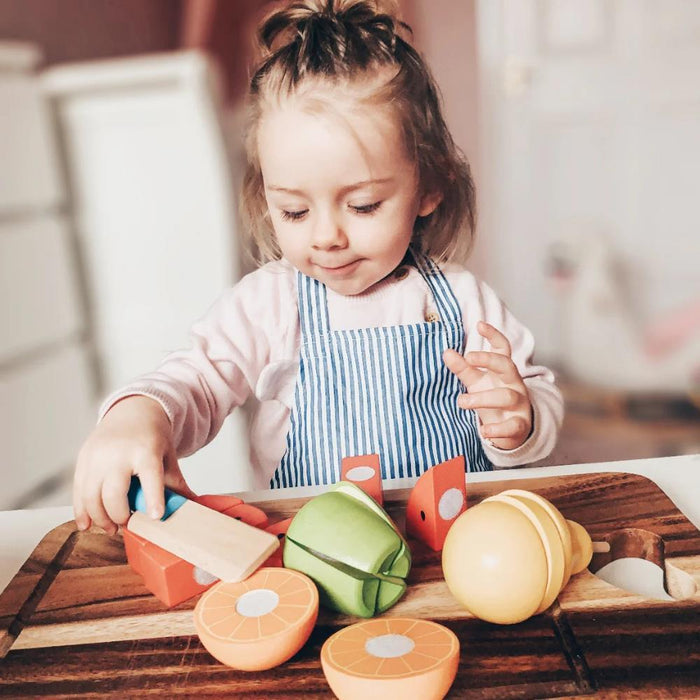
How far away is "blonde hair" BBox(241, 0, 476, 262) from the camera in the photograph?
0.60 metres

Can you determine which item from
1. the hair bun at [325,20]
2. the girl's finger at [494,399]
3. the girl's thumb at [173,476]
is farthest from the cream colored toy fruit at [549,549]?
the hair bun at [325,20]

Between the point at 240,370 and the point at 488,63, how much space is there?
6.63 ft

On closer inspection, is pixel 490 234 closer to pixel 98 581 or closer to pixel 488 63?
pixel 488 63

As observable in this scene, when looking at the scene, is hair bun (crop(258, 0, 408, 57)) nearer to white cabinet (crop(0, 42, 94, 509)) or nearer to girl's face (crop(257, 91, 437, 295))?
girl's face (crop(257, 91, 437, 295))

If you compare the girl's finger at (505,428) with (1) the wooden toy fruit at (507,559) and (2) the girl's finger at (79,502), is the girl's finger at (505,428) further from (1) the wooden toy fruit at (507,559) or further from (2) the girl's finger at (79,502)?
(2) the girl's finger at (79,502)

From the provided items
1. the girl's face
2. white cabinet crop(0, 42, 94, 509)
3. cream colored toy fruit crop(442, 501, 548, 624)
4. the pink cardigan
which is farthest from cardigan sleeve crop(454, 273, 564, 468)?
white cabinet crop(0, 42, 94, 509)

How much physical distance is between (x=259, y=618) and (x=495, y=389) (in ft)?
0.81

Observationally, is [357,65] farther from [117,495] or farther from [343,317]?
[117,495]

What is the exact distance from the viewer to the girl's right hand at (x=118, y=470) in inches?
19.7

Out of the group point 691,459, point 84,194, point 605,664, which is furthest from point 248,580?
point 84,194

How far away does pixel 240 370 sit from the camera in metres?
0.70

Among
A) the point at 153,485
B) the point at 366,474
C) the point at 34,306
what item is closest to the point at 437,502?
the point at 366,474

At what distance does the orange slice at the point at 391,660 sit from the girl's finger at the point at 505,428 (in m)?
0.20

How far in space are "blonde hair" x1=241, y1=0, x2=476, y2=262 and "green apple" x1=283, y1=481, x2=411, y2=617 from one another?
0.30m
